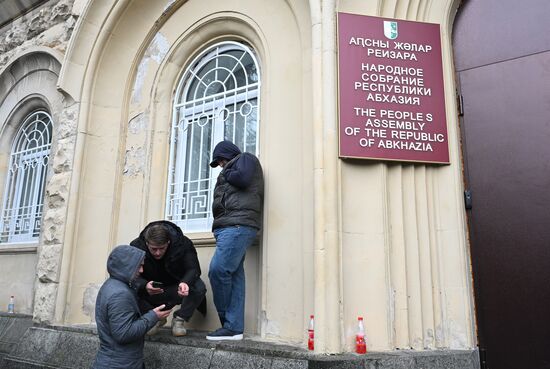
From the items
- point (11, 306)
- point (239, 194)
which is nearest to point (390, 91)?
point (239, 194)

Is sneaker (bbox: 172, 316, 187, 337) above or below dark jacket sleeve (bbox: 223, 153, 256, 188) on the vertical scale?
below

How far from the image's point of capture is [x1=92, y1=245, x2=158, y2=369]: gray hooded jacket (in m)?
2.96

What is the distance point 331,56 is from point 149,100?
2.73 m

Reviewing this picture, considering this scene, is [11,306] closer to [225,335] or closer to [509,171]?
[225,335]

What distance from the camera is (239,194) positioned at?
4.18 metres

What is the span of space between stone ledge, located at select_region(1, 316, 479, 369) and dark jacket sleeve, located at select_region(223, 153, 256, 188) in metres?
1.35

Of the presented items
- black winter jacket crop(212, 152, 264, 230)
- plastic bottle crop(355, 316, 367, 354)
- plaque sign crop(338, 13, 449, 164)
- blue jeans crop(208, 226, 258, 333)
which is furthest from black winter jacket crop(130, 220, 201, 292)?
plaque sign crop(338, 13, 449, 164)

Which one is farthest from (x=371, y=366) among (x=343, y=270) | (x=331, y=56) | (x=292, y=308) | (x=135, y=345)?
(x=331, y=56)

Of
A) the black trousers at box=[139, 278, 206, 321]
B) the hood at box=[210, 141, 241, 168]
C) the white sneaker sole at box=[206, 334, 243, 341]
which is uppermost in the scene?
the hood at box=[210, 141, 241, 168]

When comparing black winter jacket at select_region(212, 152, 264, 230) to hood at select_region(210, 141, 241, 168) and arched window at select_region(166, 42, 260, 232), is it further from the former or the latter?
arched window at select_region(166, 42, 260, 232)

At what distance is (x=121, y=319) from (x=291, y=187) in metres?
1.92

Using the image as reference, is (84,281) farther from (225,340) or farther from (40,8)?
(40,8)

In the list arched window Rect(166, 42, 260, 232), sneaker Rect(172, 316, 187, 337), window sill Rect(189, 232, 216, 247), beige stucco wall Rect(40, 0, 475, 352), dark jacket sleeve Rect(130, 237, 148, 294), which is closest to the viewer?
beige stucco wall Rect(40, 0, 475, 352)

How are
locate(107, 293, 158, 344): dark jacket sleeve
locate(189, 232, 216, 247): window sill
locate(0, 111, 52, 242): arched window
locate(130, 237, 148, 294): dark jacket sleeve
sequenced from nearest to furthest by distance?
locate(107, 293, 158, 344): dark jacket sleeve < locate(130, 237, 148, 294): dark jacket sleeve < locate(189, 232, 216, 247): window sill < locate(0, 111, 52, 242): arched window
